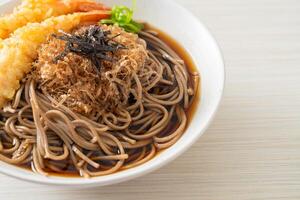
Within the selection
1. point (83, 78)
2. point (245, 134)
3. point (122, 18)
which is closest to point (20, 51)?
point (83, 78)

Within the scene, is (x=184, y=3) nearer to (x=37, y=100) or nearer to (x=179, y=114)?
(x=179, y=114)

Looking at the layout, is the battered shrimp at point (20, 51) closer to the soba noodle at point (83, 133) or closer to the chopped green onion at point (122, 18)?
the soba noodle at point (83, 133)

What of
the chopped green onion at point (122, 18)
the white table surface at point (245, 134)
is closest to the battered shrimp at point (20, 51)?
the chopped green onion at point (122, 18)

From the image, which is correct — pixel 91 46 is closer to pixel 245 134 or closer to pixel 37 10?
pixel 37 10

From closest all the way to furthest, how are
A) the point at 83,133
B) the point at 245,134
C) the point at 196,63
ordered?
the point at 83,133
the point at 245,134
the point at 196,63

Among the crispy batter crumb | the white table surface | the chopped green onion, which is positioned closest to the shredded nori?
the crispy batter crumb

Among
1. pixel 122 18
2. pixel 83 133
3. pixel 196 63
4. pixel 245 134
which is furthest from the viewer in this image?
pixel 122 18

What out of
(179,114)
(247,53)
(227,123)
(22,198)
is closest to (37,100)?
(22,198)
